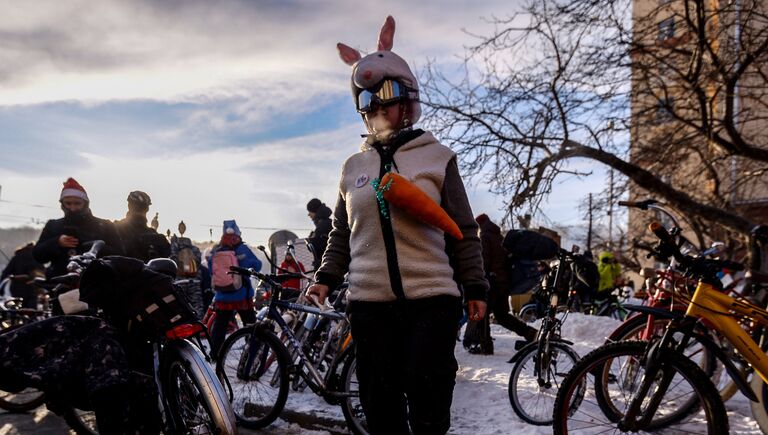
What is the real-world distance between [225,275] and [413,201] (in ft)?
16.6

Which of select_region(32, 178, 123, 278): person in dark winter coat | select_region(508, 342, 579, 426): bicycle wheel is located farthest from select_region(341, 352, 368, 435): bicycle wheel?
select_region(32, 178, 123, 278): person in dark winter coat

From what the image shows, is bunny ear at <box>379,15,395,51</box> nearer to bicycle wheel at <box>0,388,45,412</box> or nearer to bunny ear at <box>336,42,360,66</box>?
bunny ear at <box>336,42,360,66</box>

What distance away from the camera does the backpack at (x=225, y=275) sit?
6.93 m

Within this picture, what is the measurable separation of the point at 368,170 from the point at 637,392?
67.9 inches

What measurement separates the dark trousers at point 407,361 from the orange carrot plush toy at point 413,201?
0.97 feet

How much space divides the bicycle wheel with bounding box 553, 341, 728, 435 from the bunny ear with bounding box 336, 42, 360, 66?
1.87 m

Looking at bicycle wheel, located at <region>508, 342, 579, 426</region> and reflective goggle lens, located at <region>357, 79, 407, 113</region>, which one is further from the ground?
reflective goggle lens, located at <region>357, 79, 407, 113</region>

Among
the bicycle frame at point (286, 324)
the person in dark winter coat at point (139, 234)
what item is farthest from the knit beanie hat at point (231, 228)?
the bicycle frame at point (286, 324)

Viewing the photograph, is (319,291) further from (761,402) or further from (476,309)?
(761,402)

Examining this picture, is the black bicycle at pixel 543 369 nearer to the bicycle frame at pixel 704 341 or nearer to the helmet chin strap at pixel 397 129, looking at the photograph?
the bicycle frame at pixel 704 341

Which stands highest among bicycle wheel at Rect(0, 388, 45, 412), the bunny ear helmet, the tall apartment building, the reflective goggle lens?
the tall apartment building

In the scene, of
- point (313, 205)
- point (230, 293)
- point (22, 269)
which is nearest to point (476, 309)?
point (230, 293)

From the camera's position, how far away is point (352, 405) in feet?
13.4

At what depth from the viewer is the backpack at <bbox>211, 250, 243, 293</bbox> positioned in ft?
22.7
